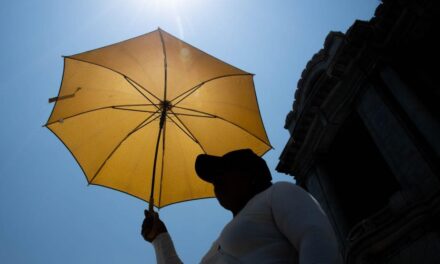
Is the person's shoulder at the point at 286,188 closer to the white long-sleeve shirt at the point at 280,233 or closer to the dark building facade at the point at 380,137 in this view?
the white long-sleeve shirt at the point at 280,233

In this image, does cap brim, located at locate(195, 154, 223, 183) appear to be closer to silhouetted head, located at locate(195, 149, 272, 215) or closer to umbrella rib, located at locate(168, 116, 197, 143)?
silhouetted head, located at locate(195, 149, 272, 215)

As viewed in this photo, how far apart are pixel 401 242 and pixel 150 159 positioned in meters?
8.43

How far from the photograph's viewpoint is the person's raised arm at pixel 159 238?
263 centimetres

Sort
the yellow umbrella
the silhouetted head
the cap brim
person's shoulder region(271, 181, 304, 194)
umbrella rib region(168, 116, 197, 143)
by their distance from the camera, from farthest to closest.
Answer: umbrella rib region(168, 116, 197, 143) → the yellow umbrella → the cap brim → the silhouetted head → person's shoulder region(271, 181, 304, 194)

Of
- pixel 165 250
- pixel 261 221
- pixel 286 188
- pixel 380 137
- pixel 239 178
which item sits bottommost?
pixel 261 221

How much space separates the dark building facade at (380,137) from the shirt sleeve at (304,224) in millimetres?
8505

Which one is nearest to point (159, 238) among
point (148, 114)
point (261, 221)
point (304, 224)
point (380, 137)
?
point (261, 221)

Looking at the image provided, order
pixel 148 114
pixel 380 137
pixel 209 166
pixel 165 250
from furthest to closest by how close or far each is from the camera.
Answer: pixel 380 137, pixel 148 114, pixel 165 250, pixel 209 166

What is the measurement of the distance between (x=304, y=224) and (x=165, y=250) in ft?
4.98

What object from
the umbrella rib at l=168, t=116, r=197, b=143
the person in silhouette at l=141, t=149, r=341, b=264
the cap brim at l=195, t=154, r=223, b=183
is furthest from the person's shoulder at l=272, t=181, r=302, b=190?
the umbrella rib at l=168, t=116, r=197, b=143

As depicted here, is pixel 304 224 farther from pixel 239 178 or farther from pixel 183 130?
pixel 183 130

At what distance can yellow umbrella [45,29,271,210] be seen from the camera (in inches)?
168

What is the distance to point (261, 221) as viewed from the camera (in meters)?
1.85

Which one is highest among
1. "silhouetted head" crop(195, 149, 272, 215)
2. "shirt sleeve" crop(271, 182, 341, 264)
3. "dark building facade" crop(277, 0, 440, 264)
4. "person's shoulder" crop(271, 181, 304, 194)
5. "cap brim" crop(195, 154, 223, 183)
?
"dark building facade" crop(277, 0, 440, 264)
